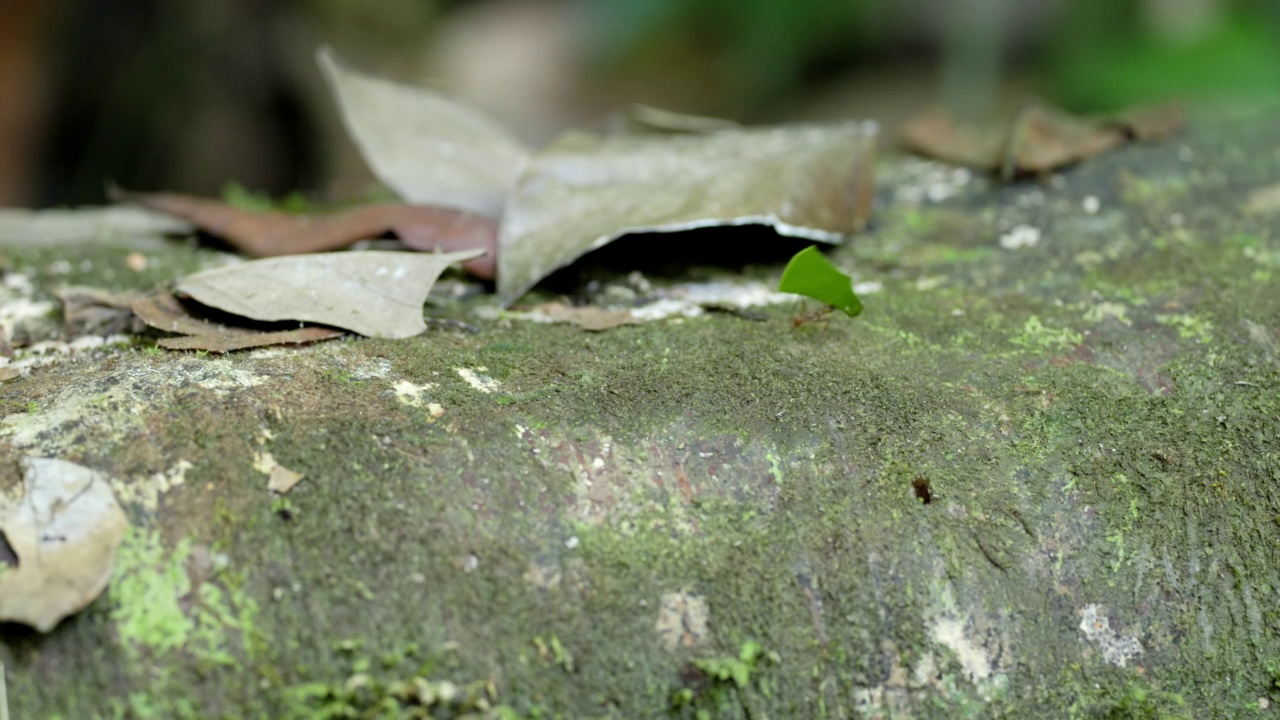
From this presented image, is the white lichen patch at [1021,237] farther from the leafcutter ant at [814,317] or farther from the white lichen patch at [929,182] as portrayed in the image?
the leafcutter ant at [814,317]

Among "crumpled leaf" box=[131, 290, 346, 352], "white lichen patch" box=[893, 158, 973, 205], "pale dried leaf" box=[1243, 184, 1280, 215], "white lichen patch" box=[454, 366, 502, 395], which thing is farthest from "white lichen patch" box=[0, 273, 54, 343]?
"pale dried leaf" box=[1243, 184, 1280, 215]

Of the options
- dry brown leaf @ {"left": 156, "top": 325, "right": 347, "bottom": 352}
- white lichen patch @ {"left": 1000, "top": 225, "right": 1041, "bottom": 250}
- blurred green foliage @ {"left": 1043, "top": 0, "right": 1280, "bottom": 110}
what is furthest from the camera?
blurred green foliage @ {"left": 1043, "top": 0, "right": 1280, "bottom": 110}

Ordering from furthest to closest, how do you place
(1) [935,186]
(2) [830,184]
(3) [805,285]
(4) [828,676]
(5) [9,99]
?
(5) [9,99] < (1) [935,186] < (2) [830,184] < (3) [805,285] < (4) [828,676]

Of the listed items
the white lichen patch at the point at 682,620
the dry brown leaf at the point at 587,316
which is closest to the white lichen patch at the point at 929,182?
the dry brown leaf at the point at 587,316

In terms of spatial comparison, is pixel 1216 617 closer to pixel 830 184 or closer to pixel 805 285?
pixel 805 285

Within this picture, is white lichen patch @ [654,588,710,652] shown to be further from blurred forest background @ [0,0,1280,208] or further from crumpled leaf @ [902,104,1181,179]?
blurred forest background @ [0,0,1280,208]

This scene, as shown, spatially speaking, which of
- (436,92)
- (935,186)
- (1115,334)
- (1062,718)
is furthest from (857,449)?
(436,92)
